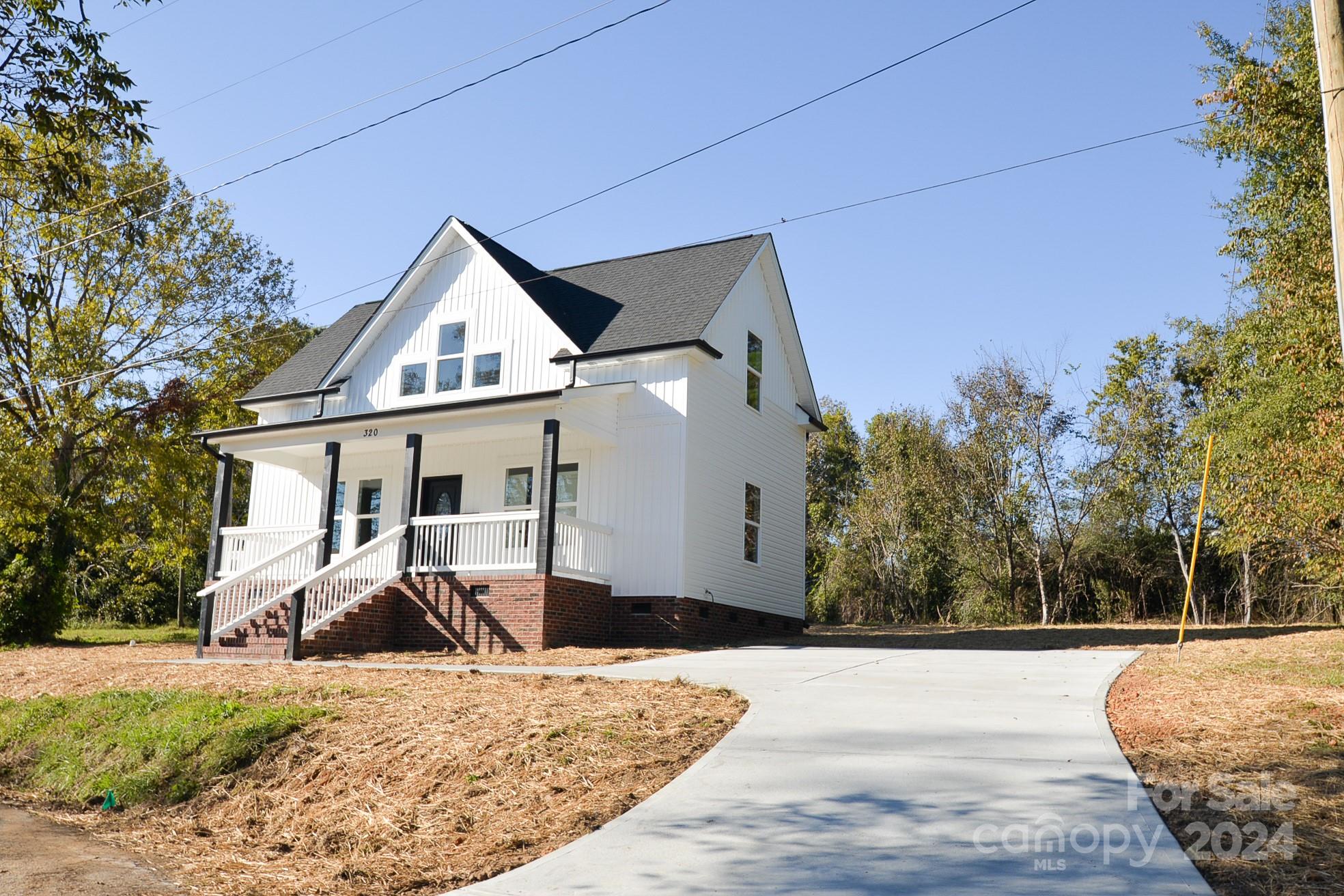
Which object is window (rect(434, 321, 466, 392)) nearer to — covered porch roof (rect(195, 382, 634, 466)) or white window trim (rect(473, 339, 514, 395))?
white window trim (rect(473, 339, 514, 395))

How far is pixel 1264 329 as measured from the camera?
628 inches

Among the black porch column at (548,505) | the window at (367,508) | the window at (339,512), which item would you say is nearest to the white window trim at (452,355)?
the window at (367,508)

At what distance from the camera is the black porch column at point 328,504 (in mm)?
17281

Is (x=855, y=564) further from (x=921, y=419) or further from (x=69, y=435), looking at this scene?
(x=69, y=435)

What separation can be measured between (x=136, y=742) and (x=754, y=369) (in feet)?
45.7

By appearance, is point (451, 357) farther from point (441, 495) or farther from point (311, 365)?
point (311, 365)

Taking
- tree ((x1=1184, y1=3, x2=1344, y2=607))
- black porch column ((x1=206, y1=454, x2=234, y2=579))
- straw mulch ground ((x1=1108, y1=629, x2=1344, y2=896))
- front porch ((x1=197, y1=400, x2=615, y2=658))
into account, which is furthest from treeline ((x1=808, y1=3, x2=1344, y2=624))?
black porch column ((x1=206, y1=454, x2=234, y2=579))

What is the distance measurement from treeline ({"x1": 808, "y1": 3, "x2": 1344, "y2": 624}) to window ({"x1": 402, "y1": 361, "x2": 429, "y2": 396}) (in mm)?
13763

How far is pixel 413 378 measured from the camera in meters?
20.5

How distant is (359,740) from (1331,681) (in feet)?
28.2

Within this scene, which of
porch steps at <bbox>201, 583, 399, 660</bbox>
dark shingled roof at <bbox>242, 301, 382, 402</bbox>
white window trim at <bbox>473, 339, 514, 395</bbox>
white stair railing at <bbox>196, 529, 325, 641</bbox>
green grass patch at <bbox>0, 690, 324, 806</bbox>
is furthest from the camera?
dark shingled roof at <bbox>242, 301, 382, 402</bbox>

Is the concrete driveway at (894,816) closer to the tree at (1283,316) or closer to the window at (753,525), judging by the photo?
the tree at (1283,316)

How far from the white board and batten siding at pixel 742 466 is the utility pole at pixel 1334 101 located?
1151 cm

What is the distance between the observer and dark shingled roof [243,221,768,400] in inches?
729
